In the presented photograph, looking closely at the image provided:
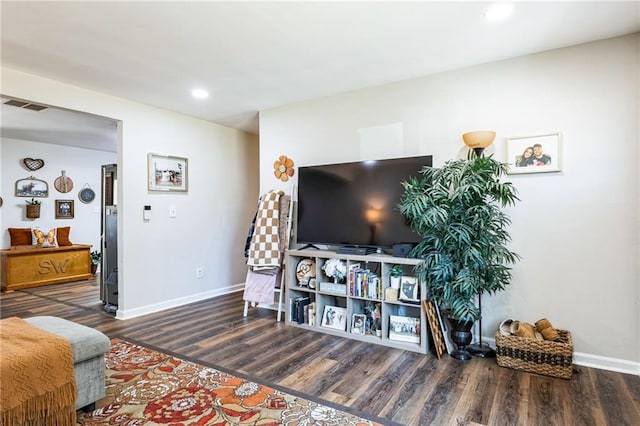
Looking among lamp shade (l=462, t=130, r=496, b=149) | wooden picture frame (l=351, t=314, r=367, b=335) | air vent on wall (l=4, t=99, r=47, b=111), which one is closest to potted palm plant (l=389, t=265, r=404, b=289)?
wooden picture frame (l=351, t=314, r=367, b=335)

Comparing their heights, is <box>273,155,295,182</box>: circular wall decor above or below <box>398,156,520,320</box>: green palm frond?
above

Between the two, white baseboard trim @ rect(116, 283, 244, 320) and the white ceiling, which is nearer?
the white ceiling

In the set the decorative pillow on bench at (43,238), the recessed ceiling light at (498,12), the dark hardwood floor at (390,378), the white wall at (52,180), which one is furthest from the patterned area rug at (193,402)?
the white wall at (52,180)

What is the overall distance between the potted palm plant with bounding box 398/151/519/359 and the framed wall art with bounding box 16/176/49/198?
6.39m

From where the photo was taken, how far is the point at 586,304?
8.25 feet

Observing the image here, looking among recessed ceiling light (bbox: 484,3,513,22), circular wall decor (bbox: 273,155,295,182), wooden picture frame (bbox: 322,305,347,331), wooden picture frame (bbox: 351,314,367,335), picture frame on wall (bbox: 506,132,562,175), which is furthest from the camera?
circular wall decor (bbox: 273,155,295,182)

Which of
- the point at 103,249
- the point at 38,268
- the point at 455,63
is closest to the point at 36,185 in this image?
the point at 38,268

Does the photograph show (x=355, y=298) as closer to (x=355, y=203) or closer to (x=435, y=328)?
(x=435, y=328)

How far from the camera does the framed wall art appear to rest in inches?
225

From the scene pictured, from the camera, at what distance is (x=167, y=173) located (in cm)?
413

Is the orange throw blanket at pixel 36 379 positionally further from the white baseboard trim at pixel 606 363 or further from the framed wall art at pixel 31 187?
the framed wall art at pixel 31 187

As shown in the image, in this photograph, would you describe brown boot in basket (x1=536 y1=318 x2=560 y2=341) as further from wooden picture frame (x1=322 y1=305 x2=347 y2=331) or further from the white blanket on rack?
the white blanket on rack

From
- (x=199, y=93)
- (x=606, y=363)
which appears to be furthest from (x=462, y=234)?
(x=199, y=93)

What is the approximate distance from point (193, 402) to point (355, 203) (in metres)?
2.02
